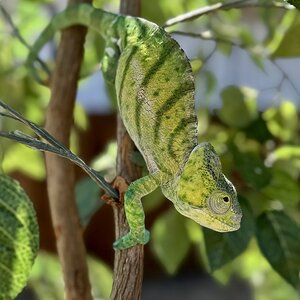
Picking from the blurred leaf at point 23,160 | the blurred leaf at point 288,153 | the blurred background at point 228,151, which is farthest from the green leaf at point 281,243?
the blurred leaf at point 23,160

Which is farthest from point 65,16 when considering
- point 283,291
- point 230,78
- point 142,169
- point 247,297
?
point 230,78

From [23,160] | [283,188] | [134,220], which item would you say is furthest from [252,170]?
[23,160]

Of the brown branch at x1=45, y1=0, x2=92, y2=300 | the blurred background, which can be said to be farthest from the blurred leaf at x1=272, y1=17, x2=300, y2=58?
the brown branch at x1=45, y1=0, x2=92, y2=300

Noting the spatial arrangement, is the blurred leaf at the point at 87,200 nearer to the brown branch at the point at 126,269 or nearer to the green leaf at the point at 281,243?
A: the green leaf at the point at 281,243

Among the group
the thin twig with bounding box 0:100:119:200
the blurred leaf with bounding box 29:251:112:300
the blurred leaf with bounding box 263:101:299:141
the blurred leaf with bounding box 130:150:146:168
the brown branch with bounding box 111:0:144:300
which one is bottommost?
the blurred leaf with bounding box 29:251:112:300

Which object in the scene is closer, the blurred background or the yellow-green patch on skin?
the yellow-green patch on skin

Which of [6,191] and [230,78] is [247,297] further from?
[6,191]

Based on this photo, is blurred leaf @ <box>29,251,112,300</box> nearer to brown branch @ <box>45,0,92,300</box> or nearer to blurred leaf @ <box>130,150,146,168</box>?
brown branch @ <box>45,0,92,300</box>
